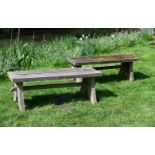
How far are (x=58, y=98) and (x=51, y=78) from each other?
766 millimetres

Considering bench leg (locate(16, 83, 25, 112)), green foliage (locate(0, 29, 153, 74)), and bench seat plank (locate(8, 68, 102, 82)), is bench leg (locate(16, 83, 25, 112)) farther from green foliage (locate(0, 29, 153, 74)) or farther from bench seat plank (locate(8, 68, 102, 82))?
green foliage (locate(0, 29, 153, 74))

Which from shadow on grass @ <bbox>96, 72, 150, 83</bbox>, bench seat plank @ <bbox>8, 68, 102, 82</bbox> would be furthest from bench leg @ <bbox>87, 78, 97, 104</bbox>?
shadow on grass @ <bbox>96, 72, 150, 83</bbox>

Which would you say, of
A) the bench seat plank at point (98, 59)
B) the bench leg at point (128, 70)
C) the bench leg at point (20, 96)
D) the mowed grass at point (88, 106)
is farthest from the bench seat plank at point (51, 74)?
the bench leg at point (128, 70)

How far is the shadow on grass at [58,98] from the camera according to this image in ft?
23.4

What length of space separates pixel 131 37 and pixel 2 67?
5.19m

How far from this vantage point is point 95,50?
38.0 ft

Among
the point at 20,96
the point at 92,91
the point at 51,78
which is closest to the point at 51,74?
the point at 51,78

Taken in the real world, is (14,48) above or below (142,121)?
above

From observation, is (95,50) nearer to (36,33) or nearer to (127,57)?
(127,57)

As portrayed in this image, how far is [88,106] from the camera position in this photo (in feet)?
23.0

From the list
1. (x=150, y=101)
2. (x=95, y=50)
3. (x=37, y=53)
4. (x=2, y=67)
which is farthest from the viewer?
(x=95, y=50)

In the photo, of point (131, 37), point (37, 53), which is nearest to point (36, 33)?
point (131, 37)

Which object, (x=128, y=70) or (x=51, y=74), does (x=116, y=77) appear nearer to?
(x=128, y=70)

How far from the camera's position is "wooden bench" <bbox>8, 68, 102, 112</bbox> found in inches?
261
